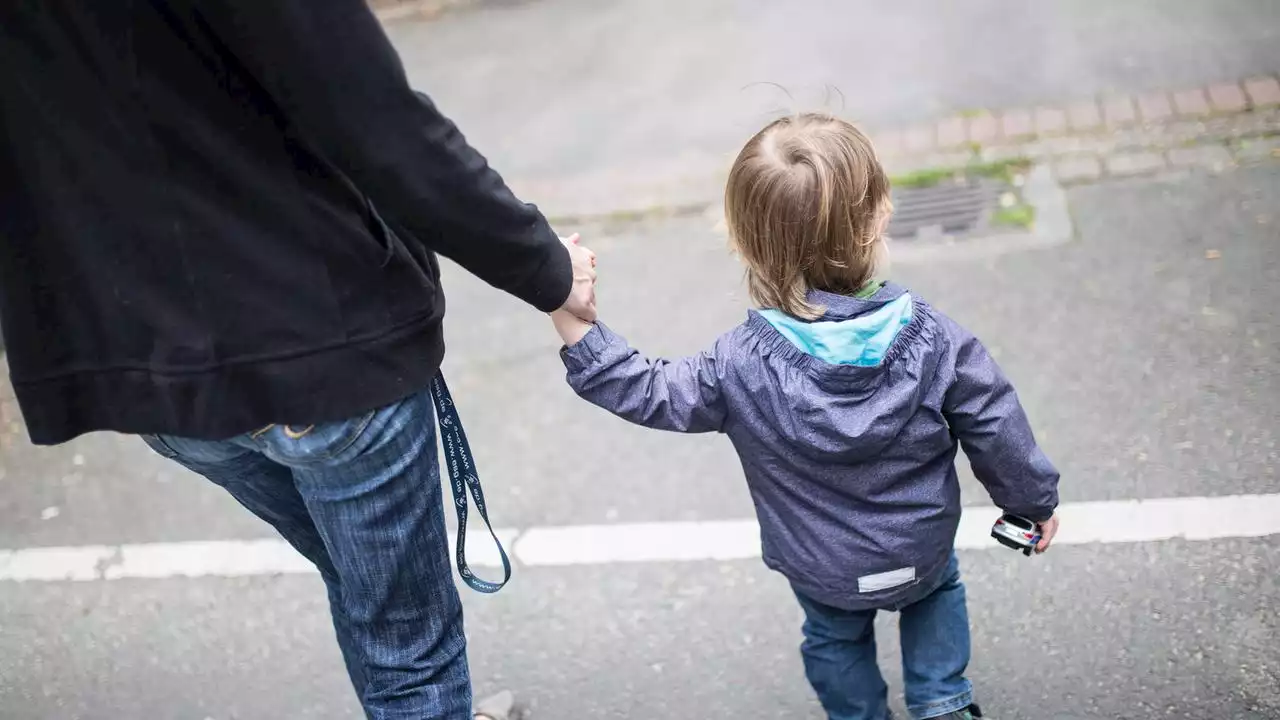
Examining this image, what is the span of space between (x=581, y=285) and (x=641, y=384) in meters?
0.20

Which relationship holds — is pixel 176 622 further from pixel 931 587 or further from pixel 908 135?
pixel 908 135

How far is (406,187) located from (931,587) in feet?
4.04

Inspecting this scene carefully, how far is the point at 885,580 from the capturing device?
Result: 2.06m

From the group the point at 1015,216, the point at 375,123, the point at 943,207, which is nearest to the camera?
the point at 375,123

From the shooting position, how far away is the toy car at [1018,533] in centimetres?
215

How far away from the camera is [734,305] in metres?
4.15

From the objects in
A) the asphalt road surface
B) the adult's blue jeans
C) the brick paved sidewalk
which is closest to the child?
the adult's blue jeans

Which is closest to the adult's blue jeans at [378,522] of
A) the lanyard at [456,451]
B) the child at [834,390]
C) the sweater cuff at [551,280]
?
the lanyard at [456,451]

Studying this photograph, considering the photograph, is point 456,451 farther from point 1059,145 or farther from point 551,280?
point 1059,145

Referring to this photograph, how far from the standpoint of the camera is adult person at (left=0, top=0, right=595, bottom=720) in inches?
56.6

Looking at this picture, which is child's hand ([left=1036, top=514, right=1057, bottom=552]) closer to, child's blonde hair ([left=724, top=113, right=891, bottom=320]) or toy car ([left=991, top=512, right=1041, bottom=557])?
toy car ([left=991, top=512, right=1041, bottom=557])

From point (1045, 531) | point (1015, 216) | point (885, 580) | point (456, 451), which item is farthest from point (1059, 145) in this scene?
point (456, 451)

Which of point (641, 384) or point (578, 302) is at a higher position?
point (578, 302)

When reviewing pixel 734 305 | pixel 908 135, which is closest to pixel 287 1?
pixel 734 305
